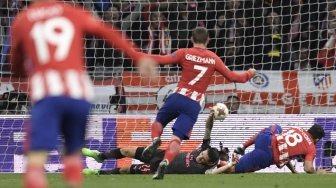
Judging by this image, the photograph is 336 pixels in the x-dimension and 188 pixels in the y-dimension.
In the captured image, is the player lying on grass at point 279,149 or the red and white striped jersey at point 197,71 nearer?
the red and white striped jersey at point 197,71

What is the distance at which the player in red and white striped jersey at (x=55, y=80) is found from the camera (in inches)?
224

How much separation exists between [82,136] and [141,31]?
1058 cm

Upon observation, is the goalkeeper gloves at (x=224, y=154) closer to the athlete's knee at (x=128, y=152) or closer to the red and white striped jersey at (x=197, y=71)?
the athlete's knee at (x=128, y=152)

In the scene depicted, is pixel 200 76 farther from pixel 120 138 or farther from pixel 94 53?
pixel 94 53

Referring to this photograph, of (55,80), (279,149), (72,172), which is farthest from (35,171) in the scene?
(279,149)

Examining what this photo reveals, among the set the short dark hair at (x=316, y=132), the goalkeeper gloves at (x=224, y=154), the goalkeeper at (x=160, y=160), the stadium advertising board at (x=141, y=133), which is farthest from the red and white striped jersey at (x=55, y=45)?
the stadium advertising board at (x=141, y=133)

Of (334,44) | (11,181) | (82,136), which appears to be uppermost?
(334,44)

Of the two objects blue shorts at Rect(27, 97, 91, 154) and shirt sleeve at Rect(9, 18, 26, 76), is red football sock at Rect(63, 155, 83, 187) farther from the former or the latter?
shirt sleeve at Rect(9, 18, 26, 76)

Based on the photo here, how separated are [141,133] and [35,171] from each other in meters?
8.62

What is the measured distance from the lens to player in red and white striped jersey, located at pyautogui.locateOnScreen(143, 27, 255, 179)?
11.2 meters

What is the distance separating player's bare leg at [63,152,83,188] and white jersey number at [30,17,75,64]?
0.66 meters

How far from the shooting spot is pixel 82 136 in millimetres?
5961

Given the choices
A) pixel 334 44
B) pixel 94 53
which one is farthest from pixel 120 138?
pixel 334 44

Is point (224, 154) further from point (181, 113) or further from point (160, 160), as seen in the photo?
point (181, 113)
